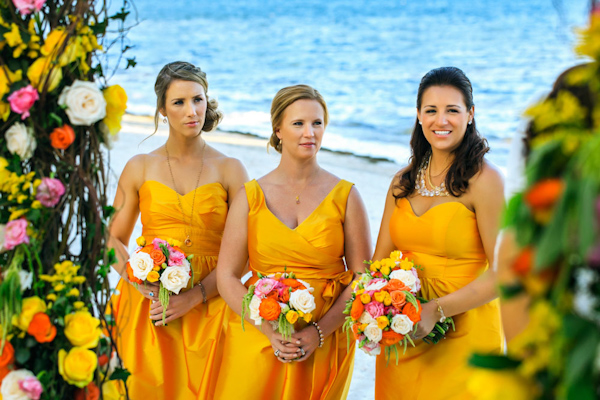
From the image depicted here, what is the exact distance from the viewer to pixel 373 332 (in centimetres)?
323

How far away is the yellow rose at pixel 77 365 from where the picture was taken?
7.27 feet

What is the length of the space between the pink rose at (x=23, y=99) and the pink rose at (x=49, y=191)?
224 millimetres

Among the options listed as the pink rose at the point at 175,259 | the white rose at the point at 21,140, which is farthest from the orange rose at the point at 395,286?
the white rose at the point at 21,140

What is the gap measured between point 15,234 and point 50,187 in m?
0.19

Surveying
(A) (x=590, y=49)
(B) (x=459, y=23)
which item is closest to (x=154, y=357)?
(A) (x=590, y=49)

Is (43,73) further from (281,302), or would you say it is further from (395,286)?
(395,286)

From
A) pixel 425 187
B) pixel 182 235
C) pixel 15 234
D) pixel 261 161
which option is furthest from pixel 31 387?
pixel 261 161

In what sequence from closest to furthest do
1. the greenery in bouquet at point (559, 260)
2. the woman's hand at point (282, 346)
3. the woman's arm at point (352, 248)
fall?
the greenery in bouquet at point (559, 260)
the woman's hand at point (282, 346)
the woman's arm at point (352, 248)

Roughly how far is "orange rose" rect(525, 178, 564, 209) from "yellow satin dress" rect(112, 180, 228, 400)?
122 inches

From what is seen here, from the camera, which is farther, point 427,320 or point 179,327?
point 179,327

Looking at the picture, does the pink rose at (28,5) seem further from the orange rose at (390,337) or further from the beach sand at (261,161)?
the beach sand at (261,161)

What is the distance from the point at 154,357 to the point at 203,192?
1.06 m

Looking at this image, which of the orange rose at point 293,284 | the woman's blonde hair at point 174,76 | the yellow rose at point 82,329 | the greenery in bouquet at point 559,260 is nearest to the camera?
the greenery in bouquet at point 559,260

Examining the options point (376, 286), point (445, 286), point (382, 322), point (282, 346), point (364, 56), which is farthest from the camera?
point (364, 56)
